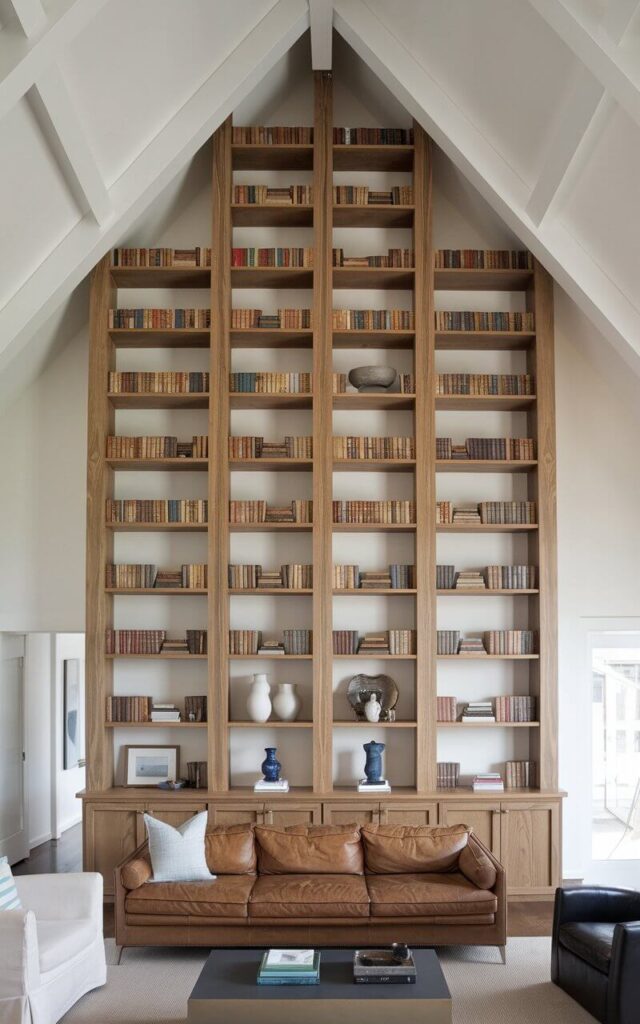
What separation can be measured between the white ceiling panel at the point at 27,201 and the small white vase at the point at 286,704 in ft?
9.89

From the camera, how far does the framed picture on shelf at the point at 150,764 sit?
654 cm

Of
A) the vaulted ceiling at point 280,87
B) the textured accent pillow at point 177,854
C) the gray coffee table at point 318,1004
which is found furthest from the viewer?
the textured accent pillow at point 177,854

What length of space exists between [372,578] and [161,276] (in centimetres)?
252

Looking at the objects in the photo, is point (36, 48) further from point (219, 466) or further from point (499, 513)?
point (499, 513)

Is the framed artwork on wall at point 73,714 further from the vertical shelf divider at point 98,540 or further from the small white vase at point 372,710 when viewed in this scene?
the small white vase at point 372,710

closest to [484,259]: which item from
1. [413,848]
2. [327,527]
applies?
[327,527]

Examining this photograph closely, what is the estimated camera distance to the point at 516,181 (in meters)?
5.81

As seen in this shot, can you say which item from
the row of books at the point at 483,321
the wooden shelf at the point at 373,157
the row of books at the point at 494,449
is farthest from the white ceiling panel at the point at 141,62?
the row of books at the point at 494,449

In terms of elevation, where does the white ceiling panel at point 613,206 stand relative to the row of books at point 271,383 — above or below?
above

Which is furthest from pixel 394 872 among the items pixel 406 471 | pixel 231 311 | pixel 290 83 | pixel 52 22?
pixel 290 83

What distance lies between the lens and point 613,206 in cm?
510

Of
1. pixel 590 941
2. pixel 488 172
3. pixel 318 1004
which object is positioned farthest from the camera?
pixel 488 172

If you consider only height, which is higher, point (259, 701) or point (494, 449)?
point (494, 449)

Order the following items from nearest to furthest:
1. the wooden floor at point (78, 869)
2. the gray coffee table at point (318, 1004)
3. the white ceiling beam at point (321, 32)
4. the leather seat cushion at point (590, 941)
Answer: the gray coffee table at point (318, 1004) < the leather seat cushion at point (590, 941) < the wooden floor at point (78, 869) < the white ceiling beam at point (321, 32)
